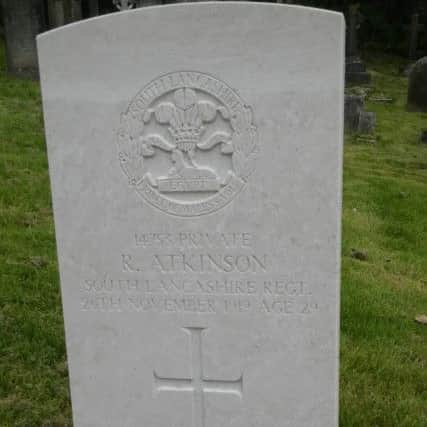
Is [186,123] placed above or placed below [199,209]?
above

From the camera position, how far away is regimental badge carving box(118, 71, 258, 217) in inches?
91.8

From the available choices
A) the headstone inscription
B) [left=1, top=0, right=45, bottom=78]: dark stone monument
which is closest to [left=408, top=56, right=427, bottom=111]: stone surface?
[left=1, top=0, right=45, bottom=78]: dark stone monument

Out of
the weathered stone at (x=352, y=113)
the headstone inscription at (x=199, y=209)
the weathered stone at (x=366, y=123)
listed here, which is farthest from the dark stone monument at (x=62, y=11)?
the headstone inscription at (x=199, y=209)

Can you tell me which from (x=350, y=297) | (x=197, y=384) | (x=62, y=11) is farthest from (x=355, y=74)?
(x=197, y=384)

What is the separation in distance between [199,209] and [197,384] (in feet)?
2.79

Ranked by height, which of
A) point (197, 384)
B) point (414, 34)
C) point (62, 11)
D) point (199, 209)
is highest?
point (62, 11)

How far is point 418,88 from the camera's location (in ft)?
46.0

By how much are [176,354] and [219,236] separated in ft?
2.00

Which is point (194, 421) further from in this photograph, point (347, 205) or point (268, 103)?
point (347, 205)

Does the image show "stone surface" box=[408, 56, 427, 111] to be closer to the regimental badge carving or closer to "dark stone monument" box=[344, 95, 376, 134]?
"dark stone monument" box=[344, 95, 376, 134]

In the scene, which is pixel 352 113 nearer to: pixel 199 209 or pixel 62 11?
pixel 62 11

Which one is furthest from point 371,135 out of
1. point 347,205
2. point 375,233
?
point 375,233

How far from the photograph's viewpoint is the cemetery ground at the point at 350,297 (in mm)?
3396

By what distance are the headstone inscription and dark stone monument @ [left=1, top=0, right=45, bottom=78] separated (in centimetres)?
970
